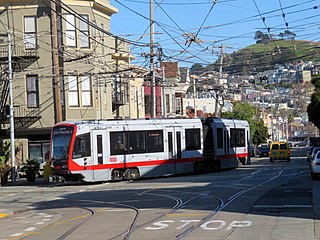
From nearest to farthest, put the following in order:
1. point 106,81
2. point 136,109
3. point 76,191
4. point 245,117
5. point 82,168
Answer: point 76,191 → point 82,168 → point 106,81 → point 136,109 → point 245,117

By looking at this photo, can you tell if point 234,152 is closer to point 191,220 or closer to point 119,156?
point 119,156

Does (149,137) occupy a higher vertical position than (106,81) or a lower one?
lower

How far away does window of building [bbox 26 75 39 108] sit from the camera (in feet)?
146

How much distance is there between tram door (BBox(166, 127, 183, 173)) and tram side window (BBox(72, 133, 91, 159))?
5.76 meters

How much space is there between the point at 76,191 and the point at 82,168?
3395 millimetres

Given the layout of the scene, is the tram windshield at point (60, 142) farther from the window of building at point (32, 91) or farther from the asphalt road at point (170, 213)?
the window of building at point (32, 91)

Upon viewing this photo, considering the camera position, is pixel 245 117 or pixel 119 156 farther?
pixel 245 117

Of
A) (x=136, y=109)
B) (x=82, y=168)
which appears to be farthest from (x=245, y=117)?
(x=82, y=168)

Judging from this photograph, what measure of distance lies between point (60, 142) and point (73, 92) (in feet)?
40.6

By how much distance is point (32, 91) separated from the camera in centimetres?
4472

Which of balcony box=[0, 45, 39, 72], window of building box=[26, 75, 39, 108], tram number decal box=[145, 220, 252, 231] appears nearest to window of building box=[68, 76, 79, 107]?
window of building box=[26, 75, 39, 108]

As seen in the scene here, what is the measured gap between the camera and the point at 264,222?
15172 mm

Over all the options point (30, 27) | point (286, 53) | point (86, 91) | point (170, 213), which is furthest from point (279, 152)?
point (170, 213)

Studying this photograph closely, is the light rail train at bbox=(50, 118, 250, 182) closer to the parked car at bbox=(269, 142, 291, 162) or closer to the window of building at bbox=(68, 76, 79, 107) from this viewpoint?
the window of building at bbox=(68, 76, 79, 107)
